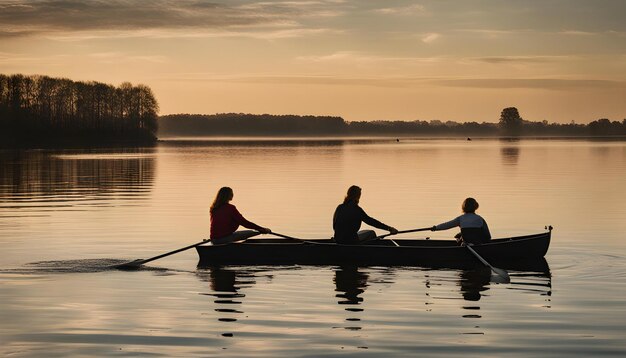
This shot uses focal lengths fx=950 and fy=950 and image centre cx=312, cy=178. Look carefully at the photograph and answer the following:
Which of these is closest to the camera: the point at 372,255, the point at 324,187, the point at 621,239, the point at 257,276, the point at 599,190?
the point at 257,276

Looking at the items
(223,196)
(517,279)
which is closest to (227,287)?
(223,196)

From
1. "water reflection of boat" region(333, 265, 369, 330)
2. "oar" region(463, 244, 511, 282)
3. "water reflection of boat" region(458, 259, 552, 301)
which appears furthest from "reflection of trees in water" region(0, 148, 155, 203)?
"water reflection of boat" region(458, 259, 552, 301)

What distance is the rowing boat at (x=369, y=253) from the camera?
21.0 m

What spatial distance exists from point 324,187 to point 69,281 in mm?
32631

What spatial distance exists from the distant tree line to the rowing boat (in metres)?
129

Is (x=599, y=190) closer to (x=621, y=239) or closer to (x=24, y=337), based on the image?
(x=621, y=239)

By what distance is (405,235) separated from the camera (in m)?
28.7

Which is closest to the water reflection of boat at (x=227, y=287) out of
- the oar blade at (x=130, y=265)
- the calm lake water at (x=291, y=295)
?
the calm lake water at (x=291, y=295)

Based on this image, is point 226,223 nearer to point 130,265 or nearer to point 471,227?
point 130,265

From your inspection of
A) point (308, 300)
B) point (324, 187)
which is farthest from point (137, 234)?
point (324, 187)

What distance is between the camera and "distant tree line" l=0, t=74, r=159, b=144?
147 meters

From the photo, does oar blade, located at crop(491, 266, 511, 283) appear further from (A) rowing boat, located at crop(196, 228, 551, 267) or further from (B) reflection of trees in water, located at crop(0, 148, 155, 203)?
(B) reflection of trees in water, located at crop(0, 148, 155, 203)

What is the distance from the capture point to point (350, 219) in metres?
21.4

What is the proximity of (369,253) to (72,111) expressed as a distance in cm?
15521
